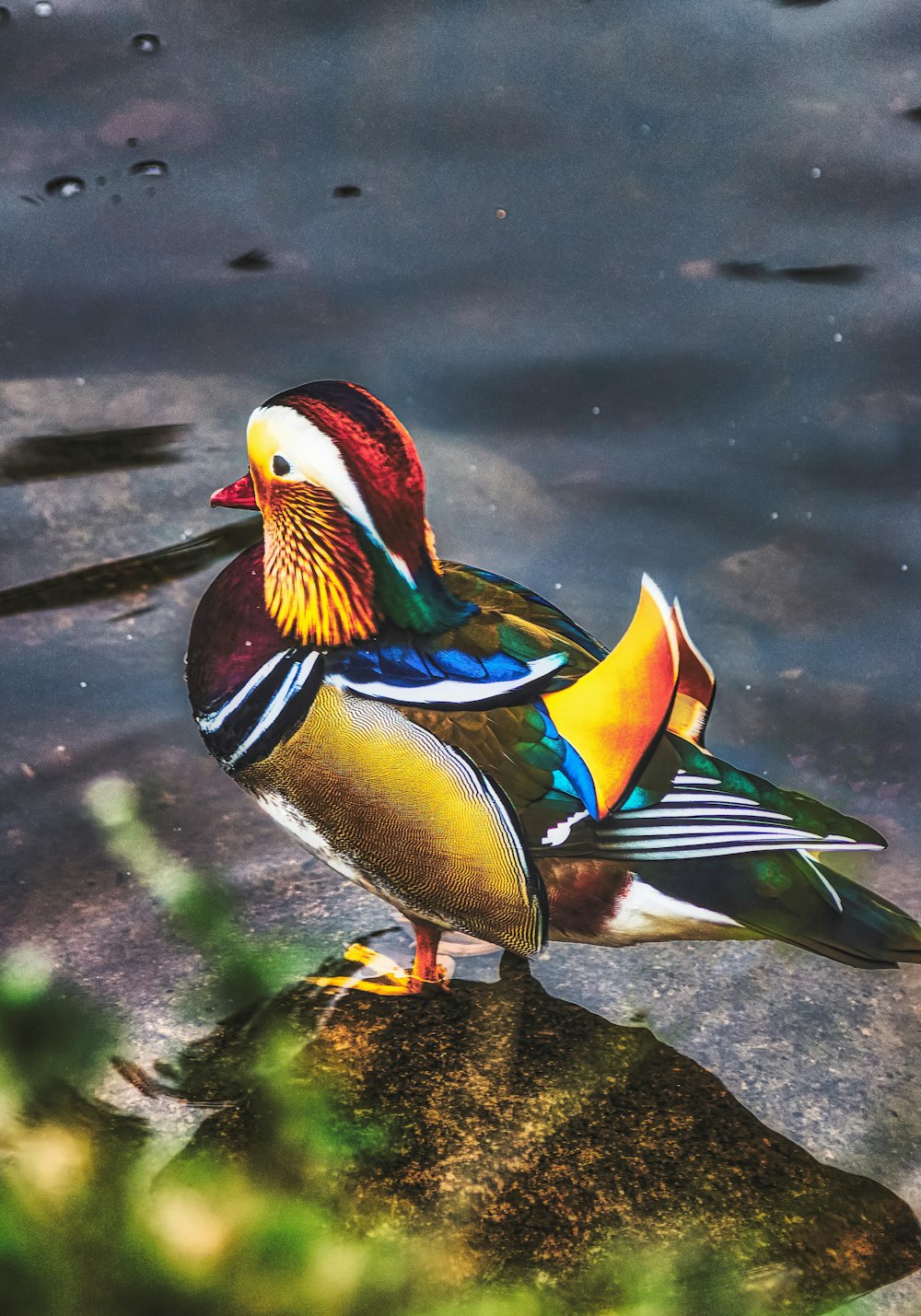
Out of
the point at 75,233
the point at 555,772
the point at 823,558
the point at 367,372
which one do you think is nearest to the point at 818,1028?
the point at 555,772

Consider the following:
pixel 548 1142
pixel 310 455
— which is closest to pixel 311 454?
pixel 310 455

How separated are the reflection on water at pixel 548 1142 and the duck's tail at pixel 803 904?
391 mm

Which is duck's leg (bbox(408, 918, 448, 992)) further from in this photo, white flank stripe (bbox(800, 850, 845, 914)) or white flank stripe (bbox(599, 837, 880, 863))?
white flank stripe (bbox(800, 850, 845, 914))

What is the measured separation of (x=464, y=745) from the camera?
6.50 ft

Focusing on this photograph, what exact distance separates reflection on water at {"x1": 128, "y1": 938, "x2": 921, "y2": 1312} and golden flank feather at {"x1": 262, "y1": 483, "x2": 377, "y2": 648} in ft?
2.27

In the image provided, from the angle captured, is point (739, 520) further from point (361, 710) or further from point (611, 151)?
point (361, 710)

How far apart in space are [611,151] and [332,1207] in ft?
8.91

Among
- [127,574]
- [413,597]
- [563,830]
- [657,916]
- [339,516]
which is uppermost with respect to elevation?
[339,516]

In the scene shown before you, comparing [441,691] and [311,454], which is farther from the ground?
[311,454]

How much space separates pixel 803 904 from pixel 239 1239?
0.87 metres

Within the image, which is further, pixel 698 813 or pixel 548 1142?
pixel 548 1142

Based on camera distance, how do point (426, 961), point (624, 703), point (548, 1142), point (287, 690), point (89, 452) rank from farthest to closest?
point (89, 452) < point (426, 961) < point (548, 1142) < point (287, 690) < point (624, 703)

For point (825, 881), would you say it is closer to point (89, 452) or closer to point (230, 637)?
point (230, 637)

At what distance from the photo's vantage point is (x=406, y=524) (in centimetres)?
196
